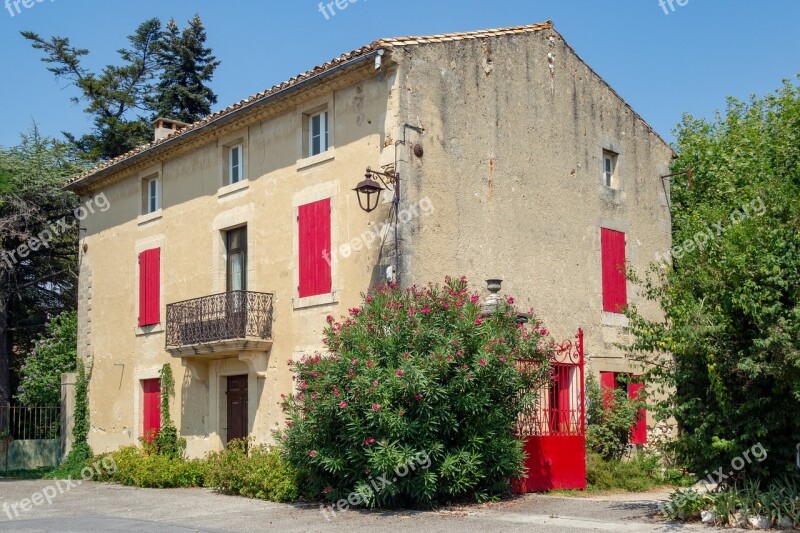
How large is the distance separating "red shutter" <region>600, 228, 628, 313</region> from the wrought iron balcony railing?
20.2 feet

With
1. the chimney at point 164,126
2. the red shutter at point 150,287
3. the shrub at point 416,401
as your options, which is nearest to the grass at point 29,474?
the red shutter at point 150,287

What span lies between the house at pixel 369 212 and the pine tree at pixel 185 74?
10829 mm

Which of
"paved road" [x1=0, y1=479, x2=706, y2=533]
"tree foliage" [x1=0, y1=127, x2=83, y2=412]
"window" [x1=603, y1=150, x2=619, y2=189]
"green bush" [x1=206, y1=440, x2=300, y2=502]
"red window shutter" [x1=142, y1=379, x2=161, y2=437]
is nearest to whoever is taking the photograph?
"paved road" [x1=0, y1=479, x2=706, y2=533]

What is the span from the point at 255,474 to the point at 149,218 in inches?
294

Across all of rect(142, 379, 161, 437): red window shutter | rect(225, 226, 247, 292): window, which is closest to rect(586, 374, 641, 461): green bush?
rect(225, 226, 247, 292): window

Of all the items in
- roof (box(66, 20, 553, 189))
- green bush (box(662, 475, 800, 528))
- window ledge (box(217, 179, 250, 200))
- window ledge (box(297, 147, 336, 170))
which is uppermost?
roof (box(66, 20, 553, 189))

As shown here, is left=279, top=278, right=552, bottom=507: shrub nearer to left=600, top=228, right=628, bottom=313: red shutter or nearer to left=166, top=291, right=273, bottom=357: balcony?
left=166, top=291, right=273, bottom=357: balcony

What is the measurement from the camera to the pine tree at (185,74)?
96.3ft

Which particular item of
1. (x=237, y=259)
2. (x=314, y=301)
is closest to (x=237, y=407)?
(x=237, y=259)

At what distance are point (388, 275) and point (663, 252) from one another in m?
7.29

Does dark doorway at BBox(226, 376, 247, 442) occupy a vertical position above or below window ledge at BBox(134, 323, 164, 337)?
below

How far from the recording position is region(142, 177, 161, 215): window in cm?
1885

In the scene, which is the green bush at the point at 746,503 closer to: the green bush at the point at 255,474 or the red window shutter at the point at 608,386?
the green bush at the point at 255,474

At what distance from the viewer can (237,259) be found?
54.9 ft
